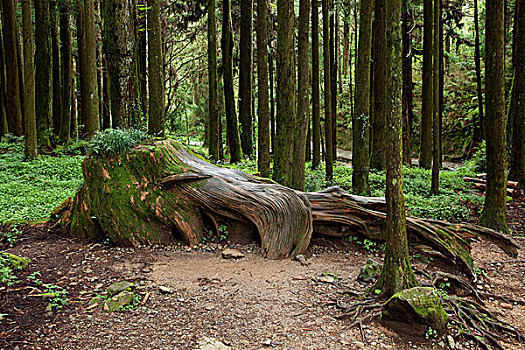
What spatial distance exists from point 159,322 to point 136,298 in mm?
627

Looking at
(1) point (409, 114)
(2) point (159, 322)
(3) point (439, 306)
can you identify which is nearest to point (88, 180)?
(2) point (159, 322)

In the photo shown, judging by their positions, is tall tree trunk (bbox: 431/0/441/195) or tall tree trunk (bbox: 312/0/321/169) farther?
tall tree trunk (bbox: 312/0/321/169)

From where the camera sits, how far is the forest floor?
4035 mm

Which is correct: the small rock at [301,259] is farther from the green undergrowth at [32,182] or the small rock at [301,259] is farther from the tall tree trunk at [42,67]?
the tall tree trunk at [42,67]

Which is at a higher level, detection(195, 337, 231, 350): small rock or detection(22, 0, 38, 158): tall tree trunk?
detection(22, 0, 38, 158): tall tree trunk

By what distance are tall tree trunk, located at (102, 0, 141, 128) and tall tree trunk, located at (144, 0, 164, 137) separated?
900 millimetres

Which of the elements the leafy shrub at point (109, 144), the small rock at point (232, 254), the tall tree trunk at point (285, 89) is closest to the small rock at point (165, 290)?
the small rock at point (232, 254)

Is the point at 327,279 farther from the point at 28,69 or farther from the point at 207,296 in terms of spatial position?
the point at 28,69

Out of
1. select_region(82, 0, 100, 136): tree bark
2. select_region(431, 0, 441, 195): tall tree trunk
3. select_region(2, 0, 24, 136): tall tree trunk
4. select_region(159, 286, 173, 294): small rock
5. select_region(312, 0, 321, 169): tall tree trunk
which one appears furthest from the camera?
select_region(2, 0, 24, 136): tall tree trunk

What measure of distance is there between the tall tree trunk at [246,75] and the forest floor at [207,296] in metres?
8.79

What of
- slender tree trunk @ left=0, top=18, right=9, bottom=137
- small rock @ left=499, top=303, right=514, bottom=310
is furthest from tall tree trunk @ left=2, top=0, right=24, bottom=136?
small rock @ left=499, top=303, right=514, bottom=310

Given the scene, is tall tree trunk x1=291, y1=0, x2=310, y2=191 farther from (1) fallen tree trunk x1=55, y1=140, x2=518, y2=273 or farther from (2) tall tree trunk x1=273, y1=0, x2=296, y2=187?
(1) fallen tree trunk x1=55, y1=140, x2=518, y2=273

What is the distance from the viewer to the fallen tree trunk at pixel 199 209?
6539 millimetres

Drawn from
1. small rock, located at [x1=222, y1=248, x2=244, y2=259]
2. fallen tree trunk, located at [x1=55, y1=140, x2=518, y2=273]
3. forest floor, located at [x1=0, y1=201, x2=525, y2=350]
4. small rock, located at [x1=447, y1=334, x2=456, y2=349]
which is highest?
fallen tree trunk, located at [x1=55, y1=140, x2=518, y2=273]
